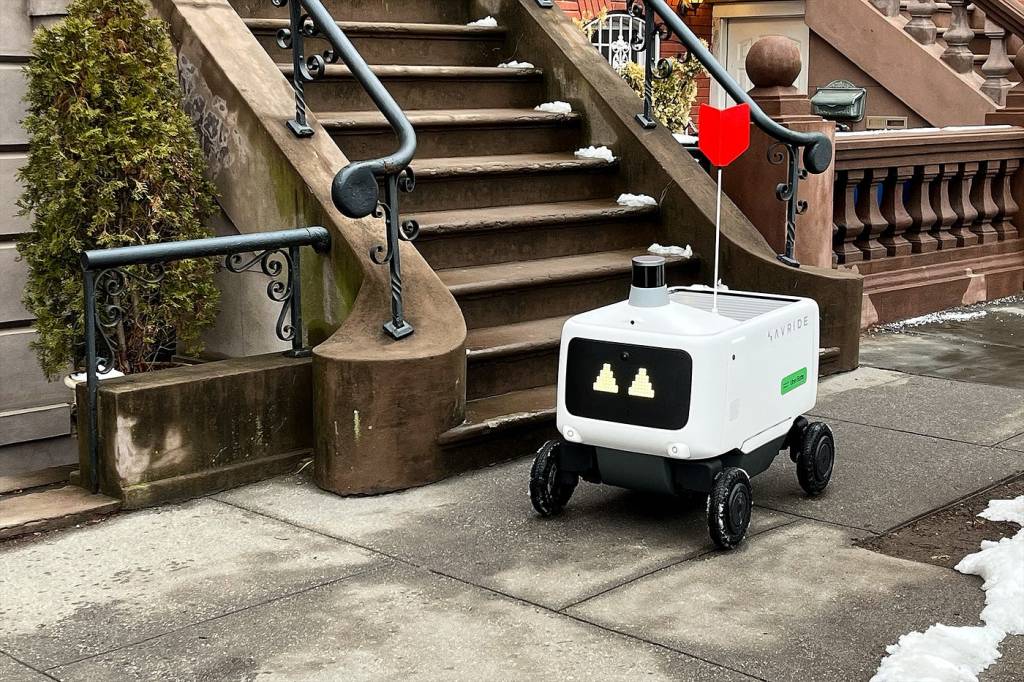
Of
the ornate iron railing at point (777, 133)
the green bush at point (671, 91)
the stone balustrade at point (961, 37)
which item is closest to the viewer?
the ornate iron railing at point (777, 133)

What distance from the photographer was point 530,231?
23.2 feet

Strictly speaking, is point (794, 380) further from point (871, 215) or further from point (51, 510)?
point (871, 215)


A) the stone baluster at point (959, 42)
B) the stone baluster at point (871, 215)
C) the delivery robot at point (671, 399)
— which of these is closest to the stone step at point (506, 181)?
the stone baluster at point (871, 215)

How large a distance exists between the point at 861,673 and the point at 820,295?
3774 millimetres

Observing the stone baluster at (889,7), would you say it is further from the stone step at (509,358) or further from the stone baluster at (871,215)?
the stone step at (509,358)

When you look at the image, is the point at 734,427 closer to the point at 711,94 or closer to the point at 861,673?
the point at 861,673

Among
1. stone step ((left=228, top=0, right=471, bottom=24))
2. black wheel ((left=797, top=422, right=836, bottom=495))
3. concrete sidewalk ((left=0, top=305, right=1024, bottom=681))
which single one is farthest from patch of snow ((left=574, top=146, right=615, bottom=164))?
black wheel ((left=797, top=422, right=836, bottom=495))

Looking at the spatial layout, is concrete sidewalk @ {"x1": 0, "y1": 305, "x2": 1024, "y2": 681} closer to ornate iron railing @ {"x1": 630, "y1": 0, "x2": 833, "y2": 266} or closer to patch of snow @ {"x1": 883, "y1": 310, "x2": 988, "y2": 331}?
ornate iron railing @ {"x1": 630, "y1": 0, "x2": 833, "y2": 266}

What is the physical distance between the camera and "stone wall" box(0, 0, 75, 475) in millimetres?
6527

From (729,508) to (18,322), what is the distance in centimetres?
409

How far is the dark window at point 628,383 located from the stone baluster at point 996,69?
863 centimetres

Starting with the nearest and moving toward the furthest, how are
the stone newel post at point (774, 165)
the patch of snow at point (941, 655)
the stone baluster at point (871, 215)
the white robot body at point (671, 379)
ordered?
the patch of snow at point (941, 655) < the white robot body at point (671, 379) < the stone newel post at point (774, 165) < the stone baluster at point (871, 215)

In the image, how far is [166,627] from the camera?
3.90m

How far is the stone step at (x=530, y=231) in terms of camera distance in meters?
6.72
